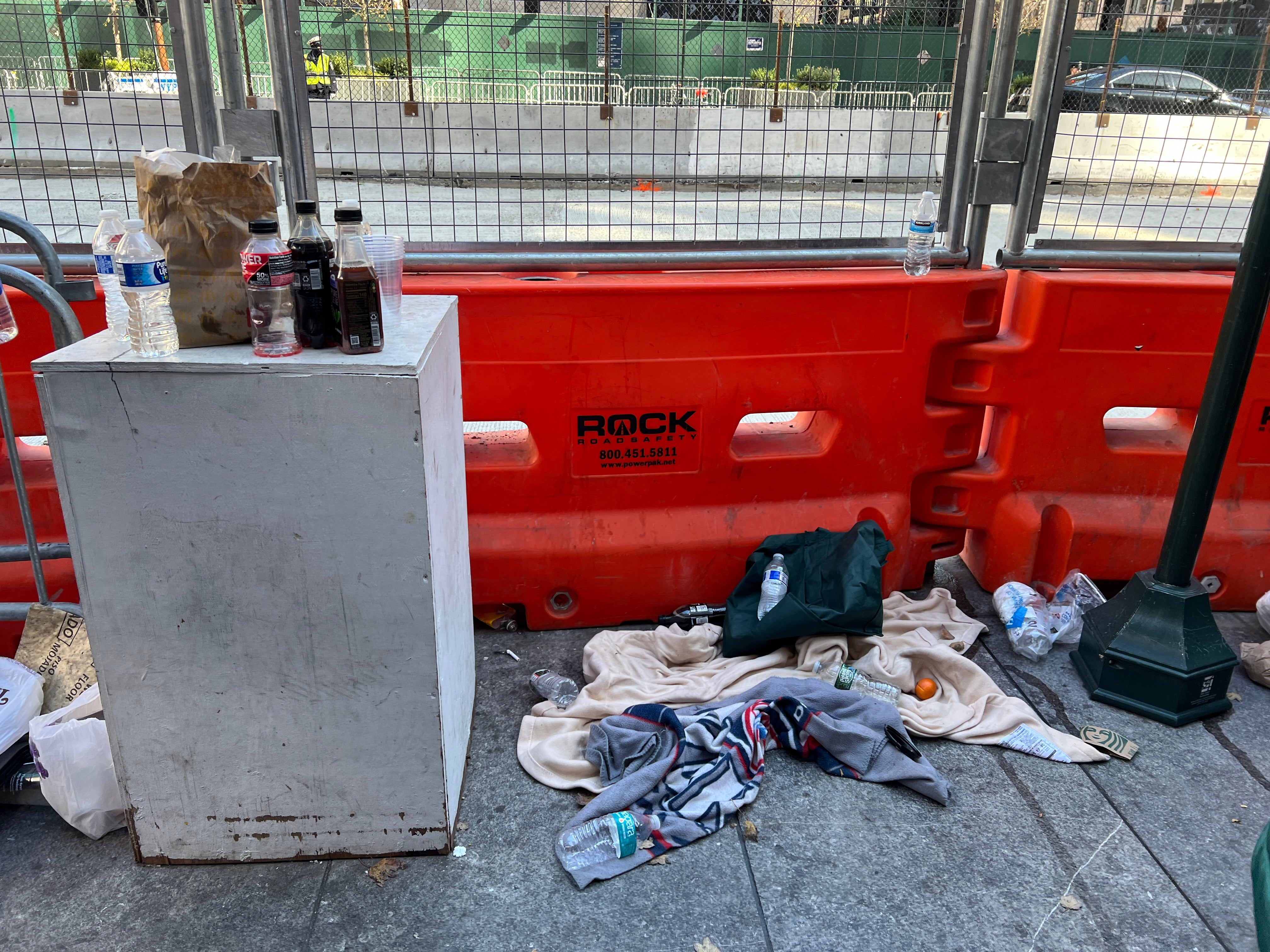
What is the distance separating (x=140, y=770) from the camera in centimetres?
259

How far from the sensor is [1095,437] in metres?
4.09

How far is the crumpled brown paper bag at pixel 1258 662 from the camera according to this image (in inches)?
142

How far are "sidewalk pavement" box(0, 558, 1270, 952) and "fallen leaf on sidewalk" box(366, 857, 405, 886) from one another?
25 millimetres

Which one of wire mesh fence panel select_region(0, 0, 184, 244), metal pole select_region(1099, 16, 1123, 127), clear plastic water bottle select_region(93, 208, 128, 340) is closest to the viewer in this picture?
clear plastic water bottle select_region(93, 208, 128, 340)

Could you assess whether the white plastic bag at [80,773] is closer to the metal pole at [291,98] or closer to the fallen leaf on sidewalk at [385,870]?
the fallen leaf on sidewalk at [385,870]

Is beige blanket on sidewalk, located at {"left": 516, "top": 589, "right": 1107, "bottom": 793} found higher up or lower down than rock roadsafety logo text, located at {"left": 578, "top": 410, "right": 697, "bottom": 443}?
lower down

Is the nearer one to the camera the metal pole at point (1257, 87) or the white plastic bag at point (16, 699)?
the white plastic bag at point (16, 699)

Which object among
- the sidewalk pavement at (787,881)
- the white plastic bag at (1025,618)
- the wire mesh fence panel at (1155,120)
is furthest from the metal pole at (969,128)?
the sidewalk pavement at (787,881)

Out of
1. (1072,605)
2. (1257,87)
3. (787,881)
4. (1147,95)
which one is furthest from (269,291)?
(1257,87)

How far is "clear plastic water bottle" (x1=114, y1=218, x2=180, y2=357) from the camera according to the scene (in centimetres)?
221

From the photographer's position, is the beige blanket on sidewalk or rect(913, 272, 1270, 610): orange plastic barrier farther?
rect(913, 272, 1270, 610): orange plastic barrier

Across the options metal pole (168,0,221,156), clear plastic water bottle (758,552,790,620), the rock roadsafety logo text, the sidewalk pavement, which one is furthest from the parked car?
metal pole (168,0,221,156)

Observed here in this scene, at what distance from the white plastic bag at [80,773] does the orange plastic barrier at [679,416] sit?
4.86 ft

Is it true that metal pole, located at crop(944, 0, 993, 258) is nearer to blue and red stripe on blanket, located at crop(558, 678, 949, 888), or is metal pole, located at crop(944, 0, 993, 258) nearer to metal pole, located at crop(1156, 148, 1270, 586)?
metal pole, located at crop(1156, 148, 1270, 586)
